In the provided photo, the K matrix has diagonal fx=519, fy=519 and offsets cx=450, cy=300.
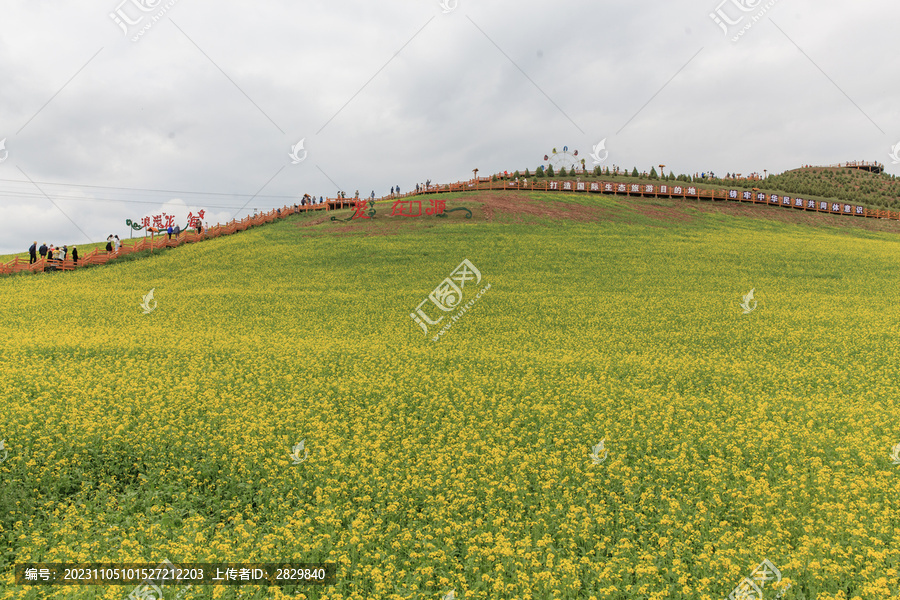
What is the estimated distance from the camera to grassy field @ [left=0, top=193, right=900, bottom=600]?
862 centimetres

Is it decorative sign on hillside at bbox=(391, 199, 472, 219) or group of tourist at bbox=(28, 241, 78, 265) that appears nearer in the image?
group of tourist at bbox=(28, 241, 78, 265)

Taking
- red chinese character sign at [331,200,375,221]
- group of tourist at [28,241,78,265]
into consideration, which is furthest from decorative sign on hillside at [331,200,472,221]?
group of tourist at [28,241,78,265]

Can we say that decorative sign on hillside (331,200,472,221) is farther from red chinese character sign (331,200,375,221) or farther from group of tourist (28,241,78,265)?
group of tourist (28,241,78,265)

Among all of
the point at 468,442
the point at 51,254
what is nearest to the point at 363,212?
the point at 51,254

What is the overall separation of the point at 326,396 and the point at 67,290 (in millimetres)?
25550

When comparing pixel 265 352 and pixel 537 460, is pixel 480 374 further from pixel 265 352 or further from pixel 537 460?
pixel 265 352

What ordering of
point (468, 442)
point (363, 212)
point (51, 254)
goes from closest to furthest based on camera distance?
point (468, 442)
point (51, 254)
point (363, 212)

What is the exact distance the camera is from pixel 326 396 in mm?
15281

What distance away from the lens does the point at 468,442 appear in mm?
12570

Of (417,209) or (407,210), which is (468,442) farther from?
(407,210)

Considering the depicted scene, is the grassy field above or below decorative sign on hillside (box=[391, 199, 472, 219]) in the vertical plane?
below

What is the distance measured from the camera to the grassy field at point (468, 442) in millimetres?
8617

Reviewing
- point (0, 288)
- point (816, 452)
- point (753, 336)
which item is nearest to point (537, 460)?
point (816, 452)

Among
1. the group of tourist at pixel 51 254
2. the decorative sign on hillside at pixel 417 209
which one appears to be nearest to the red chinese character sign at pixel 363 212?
the decorative sign on hillside at pixel 417 209
